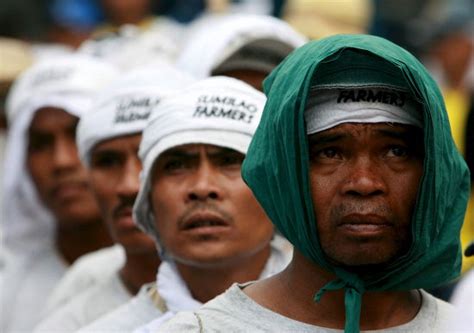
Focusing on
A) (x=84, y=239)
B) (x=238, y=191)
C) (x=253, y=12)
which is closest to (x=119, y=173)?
(x=238, y=191)

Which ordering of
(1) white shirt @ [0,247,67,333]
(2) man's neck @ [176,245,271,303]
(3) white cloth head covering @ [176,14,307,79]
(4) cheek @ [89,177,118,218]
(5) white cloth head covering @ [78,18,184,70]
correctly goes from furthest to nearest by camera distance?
(5) white cloth head covering @ [78,18,184,70], (1) white shirt @ [0,247,67,333], (3) white cloth head covering @ [176,14,307,79], (4) cheek @ [89,177,118,218], (2) man's neck @ [176,245,271,303]

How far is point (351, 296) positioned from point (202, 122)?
1576 millimetres

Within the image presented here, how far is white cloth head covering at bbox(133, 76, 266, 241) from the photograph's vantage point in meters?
5.85

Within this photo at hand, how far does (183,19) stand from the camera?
40.8 ft

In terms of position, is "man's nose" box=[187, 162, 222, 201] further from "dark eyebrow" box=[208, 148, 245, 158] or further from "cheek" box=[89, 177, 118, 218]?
"cheek" box=[89, 177, 118, 218]

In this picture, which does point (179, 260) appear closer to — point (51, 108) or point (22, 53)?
point (51, 108)

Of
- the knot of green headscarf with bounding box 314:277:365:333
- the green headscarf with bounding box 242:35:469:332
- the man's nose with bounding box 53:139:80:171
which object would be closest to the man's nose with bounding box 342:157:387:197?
the green headscarf with bounding box 242:35:469:332

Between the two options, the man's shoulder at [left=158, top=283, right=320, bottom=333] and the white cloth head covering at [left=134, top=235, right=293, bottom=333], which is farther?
the white cloth head covering at [left=134, top=235, right=293, bottom=333]

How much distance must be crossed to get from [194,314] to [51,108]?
4267 millimetres

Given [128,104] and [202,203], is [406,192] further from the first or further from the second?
[128,104]

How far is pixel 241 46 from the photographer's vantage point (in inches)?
301

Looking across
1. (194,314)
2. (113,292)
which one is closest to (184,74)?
(113,292)

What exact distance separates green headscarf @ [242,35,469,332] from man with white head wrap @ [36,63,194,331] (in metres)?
2.27

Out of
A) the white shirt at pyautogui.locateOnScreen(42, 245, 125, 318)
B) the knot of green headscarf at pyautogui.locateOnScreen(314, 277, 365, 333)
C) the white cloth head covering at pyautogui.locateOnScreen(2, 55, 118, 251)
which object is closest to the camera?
the knot of green headscarf at pyautogui.locateOnScreen(314, 277, 365, 333)
